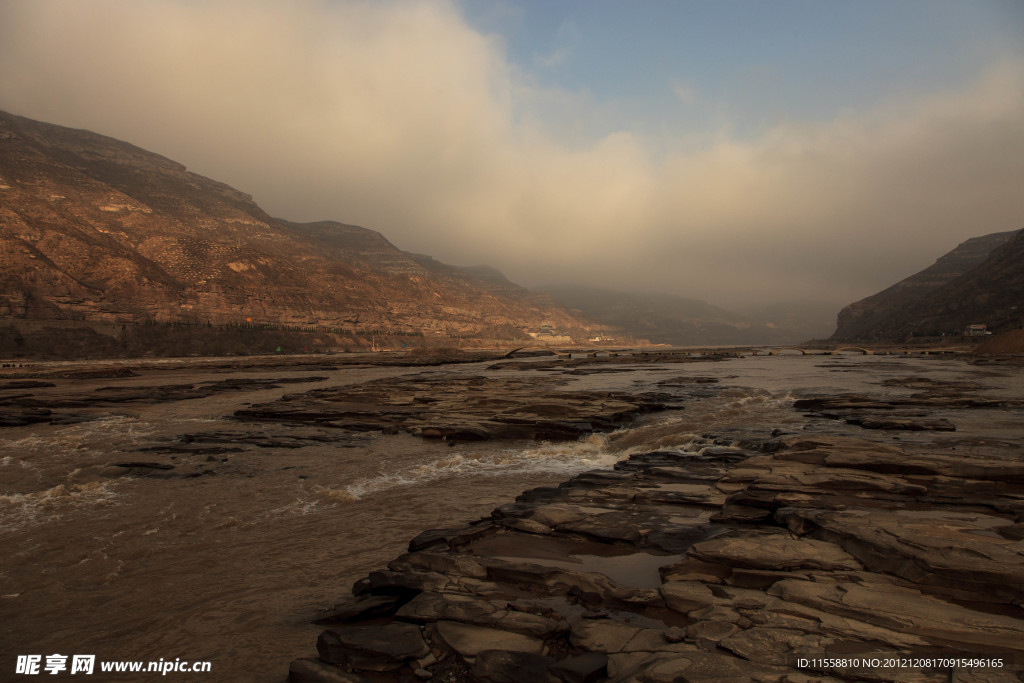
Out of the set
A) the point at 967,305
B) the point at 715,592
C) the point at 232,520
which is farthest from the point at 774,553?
the point at 967,305

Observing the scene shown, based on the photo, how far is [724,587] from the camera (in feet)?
19.7

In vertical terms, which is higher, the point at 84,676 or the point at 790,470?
the point at 790,470

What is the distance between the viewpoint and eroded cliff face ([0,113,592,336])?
86.4m

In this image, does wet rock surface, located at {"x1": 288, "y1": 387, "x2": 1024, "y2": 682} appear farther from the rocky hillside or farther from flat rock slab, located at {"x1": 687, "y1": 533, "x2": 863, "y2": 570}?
the rocky hillside

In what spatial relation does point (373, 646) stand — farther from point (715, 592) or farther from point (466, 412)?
point (466, 412)

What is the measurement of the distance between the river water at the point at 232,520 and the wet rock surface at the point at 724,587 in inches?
54.6

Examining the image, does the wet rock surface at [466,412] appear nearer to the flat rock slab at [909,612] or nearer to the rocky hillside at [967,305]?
the flat rock slab at [909,612]

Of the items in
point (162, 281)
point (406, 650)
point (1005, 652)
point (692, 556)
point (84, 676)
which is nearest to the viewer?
point (1005, 652)

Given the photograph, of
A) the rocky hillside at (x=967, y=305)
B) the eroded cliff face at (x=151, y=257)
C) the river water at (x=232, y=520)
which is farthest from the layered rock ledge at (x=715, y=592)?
the rocky hillside at (x=967, y=305)

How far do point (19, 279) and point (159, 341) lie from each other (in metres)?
21.9

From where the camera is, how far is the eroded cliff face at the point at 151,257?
86.4 metres

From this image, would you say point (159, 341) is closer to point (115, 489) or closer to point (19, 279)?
point (19, 279)

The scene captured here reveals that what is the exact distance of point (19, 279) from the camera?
260 feet

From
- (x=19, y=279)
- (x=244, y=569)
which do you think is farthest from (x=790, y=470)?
(x=19, y=279)
